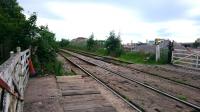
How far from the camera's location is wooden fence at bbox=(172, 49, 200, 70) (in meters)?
20.2

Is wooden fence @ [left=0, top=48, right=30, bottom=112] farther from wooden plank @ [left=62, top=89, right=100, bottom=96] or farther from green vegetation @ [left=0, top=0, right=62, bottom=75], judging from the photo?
green vegetation @ [left=0, top=0, right=62, bottom=75]

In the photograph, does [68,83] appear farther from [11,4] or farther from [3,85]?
[11,4]

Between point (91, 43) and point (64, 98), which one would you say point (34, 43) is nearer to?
point (64, 98)

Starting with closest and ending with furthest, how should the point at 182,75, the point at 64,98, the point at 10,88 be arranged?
the point at 10,88 → the point at 64,98 → the point at 182,75

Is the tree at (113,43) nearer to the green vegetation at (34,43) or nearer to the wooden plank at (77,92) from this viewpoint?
the green vegetation at (34,43)

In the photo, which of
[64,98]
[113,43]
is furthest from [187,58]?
[113,43]

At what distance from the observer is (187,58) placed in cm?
2169

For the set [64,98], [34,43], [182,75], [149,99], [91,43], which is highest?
[34,43]

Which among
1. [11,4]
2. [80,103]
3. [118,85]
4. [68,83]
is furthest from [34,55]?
[11,4]

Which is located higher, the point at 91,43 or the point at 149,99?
the point at 91,43

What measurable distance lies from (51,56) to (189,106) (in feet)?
28.8

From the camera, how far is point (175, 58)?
2370cm

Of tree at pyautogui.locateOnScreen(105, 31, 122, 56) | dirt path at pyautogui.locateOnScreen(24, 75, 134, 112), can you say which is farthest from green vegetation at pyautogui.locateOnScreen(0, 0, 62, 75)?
tree at pyautogui.locateOnScreen(105, 31, 122, 56)

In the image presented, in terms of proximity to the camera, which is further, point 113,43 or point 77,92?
point 113,43
